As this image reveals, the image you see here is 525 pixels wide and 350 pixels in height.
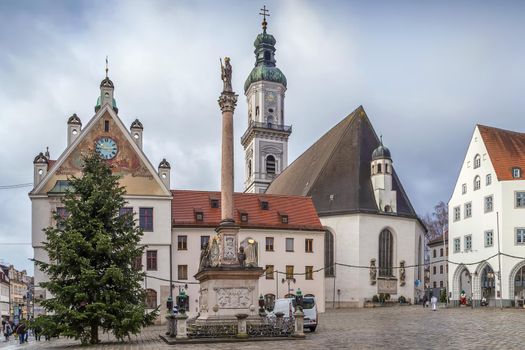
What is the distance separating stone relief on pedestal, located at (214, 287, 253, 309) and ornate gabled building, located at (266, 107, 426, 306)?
32.3m

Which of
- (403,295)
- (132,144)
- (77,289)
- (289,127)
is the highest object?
(289,127)

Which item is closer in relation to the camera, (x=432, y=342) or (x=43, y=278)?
(x=432, y=342)

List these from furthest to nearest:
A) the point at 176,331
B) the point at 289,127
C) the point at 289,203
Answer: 1. the point at 289,127
2. the point at 289,203
3. the point at 176,331

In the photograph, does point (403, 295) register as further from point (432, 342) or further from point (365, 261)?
point (432, 342)

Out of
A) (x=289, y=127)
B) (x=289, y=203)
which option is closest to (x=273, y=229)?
(x=289, y=203)

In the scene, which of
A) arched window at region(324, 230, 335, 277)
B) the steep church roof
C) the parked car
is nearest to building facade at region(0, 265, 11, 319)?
the steep church roof

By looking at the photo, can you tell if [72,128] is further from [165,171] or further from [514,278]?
[514,278]

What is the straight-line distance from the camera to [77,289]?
23.8 m

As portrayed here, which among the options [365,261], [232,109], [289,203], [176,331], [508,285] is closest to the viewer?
[176,331]

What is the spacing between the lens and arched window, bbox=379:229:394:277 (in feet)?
187

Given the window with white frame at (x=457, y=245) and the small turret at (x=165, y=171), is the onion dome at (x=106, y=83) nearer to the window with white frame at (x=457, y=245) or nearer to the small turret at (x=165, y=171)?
the small turret at (x=165, y=171)

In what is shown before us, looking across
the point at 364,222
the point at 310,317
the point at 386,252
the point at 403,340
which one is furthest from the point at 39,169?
the point at 386,252

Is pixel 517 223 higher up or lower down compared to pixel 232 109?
lower down

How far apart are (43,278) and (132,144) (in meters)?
9.83
